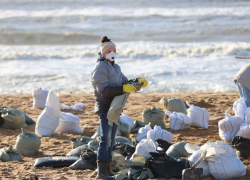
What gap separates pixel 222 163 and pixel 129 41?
17815mm

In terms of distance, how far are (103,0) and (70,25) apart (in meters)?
11.0

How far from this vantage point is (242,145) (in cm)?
482

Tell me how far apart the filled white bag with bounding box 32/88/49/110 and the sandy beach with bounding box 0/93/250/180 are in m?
0.14

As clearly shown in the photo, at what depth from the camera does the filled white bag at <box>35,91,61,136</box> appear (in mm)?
6453

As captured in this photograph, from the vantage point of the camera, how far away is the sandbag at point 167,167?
4.20 metres

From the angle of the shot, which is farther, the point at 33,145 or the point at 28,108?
the point at 28,108

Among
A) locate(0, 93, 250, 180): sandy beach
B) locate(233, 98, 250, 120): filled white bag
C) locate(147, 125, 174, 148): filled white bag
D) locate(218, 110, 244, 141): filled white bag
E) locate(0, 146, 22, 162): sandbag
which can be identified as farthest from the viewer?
locate(233, 98, 250, 120): filled white bag

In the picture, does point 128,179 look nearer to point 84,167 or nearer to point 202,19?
point 84,167

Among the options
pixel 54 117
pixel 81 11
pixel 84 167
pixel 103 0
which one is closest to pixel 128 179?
pixel 84 167

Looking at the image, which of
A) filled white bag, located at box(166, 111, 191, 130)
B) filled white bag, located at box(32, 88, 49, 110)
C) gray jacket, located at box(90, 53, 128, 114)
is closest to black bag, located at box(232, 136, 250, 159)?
gray jacket, located at box(90, 53, 128, 114)

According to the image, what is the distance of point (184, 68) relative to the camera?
1339cm

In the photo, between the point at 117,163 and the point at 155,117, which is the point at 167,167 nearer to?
the point at 117,163

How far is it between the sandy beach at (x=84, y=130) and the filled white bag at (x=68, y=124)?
13cm

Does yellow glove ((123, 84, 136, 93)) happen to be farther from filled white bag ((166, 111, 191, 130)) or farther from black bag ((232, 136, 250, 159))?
filled white bag ((166, 111, 191, 130))
